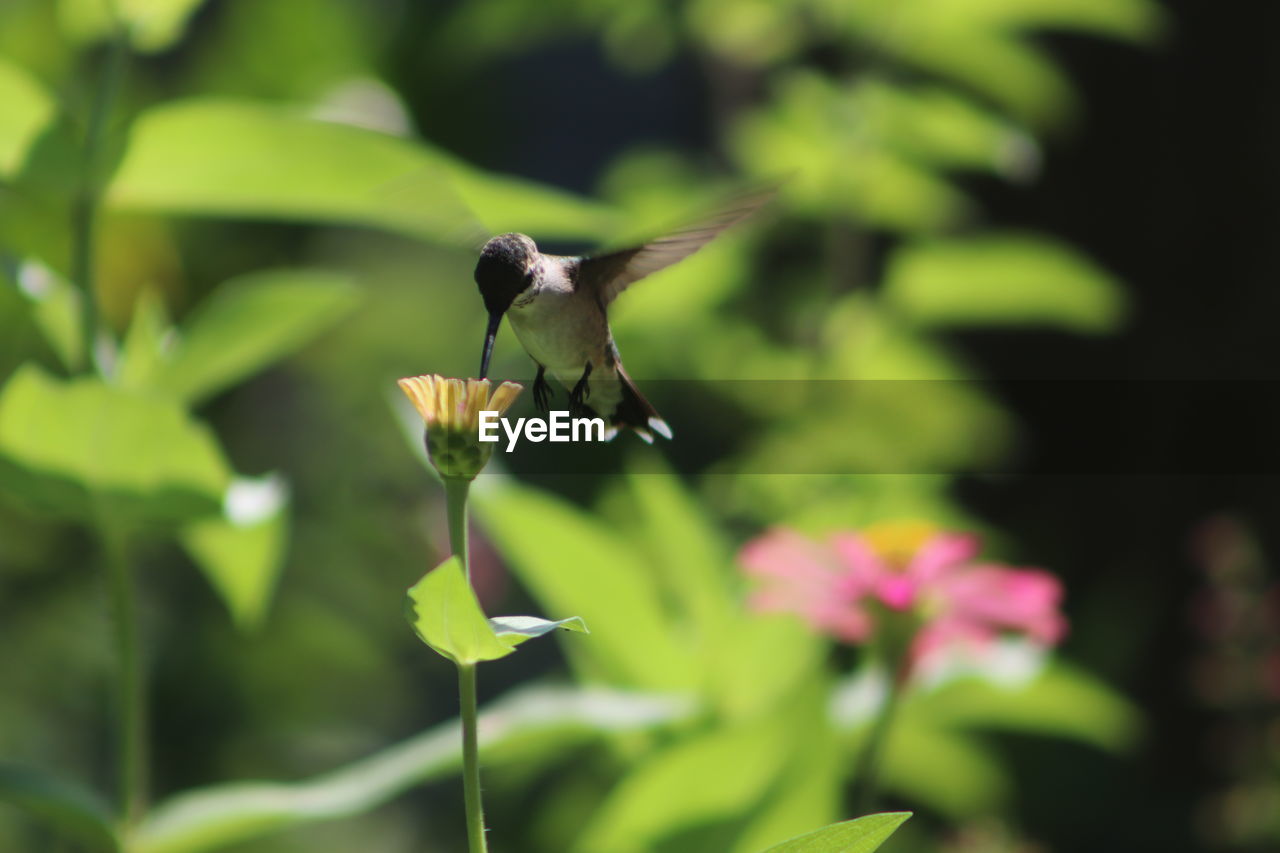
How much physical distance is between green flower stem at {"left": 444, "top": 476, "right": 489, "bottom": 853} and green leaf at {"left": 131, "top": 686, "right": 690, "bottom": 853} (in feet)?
0.63

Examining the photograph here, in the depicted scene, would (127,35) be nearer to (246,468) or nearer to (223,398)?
(246,468)

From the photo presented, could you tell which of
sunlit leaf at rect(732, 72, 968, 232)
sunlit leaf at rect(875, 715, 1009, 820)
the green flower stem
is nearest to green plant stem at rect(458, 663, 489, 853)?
the green flower stem

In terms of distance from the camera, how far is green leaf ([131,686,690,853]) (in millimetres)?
419

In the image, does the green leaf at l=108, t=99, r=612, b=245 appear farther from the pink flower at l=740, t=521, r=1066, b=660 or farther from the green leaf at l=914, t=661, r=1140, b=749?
the green leaf at l=914, t=661, r=1140, b=749

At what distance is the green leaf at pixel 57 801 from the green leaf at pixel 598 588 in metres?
0.17

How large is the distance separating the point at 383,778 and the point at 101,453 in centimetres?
14

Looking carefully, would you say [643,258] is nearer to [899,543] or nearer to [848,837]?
[848,837]

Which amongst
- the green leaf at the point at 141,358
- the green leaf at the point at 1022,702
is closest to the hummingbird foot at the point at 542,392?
the green leaf at the point at 141,358

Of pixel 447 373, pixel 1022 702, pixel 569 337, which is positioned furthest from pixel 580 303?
pixel 447 373

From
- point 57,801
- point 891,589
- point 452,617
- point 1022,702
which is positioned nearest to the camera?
point 452,617

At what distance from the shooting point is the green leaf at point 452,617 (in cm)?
22

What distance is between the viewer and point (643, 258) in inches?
12.2

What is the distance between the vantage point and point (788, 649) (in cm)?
55

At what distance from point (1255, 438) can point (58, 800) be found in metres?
1.52
